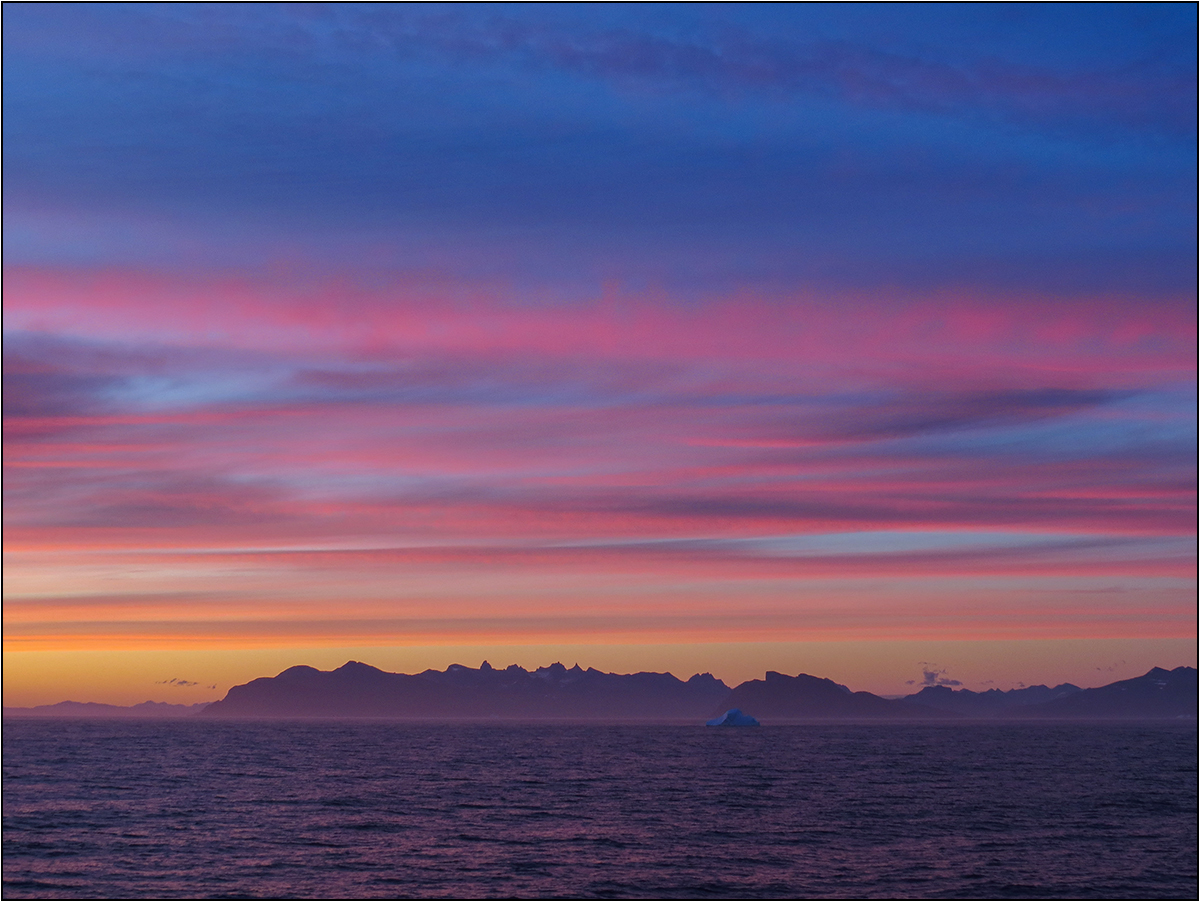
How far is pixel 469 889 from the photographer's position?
1702 inches

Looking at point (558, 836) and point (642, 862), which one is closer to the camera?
point (642, 862)

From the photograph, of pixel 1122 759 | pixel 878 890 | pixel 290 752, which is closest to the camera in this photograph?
pixel 878 890

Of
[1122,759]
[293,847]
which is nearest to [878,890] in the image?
[293,847]

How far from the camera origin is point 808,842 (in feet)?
179

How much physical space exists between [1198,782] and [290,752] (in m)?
119

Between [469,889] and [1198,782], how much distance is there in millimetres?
84162

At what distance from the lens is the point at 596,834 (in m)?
57.3

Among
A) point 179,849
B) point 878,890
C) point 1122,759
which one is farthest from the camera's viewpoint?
point 1122,759

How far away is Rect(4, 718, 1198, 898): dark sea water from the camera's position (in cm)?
4416

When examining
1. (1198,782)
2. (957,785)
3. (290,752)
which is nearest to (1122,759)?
(1198,782)

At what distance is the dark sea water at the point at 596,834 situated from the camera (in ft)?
145

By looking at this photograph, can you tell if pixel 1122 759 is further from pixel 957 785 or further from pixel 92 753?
pixel 92 753

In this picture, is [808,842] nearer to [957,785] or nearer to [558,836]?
[558,836]

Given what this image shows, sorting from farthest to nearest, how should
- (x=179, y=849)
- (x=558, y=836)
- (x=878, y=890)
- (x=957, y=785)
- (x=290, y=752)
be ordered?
(x=290, y=752), (x=957, y=785), (x=558, y=836), (x=179, y=849), (x=878, y=890)
